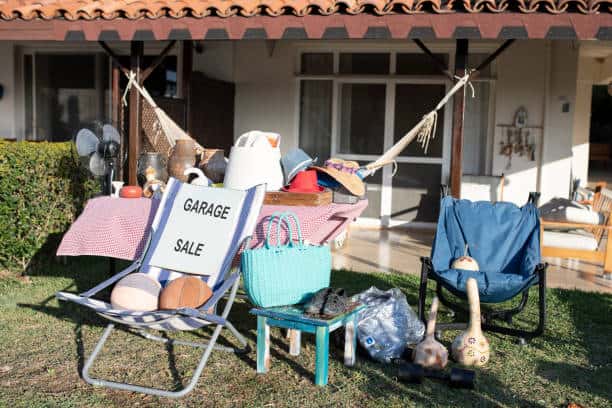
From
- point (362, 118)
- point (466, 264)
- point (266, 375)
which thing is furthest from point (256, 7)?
point (266, 375)

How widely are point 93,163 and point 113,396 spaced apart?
112 inches

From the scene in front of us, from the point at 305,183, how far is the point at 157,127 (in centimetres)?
253

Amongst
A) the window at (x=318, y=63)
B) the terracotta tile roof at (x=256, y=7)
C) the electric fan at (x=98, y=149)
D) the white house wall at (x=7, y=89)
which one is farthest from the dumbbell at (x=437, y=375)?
the white house wall at (x=7, y=89)

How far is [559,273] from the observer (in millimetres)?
6977

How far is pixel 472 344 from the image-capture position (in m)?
4.27

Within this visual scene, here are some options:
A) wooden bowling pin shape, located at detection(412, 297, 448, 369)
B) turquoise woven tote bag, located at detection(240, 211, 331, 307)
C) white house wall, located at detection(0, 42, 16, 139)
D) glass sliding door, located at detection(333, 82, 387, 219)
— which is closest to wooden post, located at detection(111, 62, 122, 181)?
glass sliding door, located at detection(333, 82, 387, 219)

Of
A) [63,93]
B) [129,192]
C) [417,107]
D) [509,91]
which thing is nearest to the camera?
[129,192]

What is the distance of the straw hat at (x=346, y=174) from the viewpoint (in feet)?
17.4

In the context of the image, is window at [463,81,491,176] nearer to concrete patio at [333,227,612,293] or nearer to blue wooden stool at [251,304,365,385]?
concrete patio at [333,227,612,293]

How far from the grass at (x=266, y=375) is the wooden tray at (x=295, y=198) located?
3.00 ft

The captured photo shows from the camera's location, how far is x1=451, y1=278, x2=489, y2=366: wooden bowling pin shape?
4.26 m

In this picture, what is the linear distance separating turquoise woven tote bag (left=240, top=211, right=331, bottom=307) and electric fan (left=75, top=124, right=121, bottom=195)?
2529 mm

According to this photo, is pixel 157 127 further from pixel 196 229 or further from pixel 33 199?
pixel 196 229

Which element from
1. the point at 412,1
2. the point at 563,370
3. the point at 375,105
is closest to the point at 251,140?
the point at 412,1
